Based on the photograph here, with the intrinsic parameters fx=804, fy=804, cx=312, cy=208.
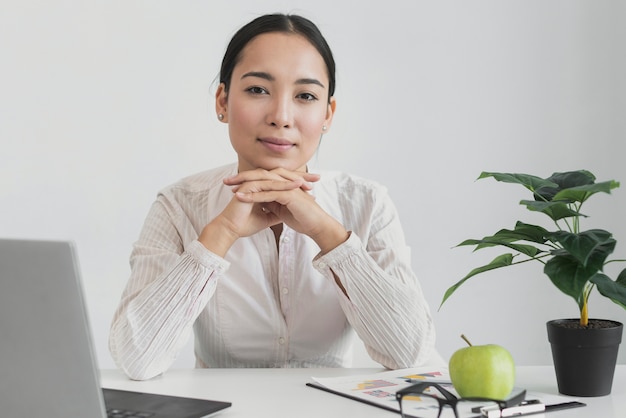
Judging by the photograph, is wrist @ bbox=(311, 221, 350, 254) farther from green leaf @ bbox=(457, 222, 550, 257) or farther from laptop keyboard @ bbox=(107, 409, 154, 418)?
laptop keyboard @ bbox=(107, 409, 154, 418)

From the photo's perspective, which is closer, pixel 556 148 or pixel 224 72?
pixel 224 72

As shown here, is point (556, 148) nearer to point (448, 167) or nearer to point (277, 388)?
point (448, 167)

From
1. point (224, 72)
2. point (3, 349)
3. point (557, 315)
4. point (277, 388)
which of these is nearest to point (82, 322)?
point (3, 349)

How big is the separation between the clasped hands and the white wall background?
4.68ft

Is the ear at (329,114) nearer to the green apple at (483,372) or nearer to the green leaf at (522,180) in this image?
the green leaf at (522,180)

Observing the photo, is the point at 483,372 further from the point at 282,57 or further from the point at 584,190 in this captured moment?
the point at 282,57

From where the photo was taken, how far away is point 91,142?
3.05 metres

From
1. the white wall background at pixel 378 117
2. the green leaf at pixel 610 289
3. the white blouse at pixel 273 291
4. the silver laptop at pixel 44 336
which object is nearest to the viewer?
the silver laptop at pixel 44 336

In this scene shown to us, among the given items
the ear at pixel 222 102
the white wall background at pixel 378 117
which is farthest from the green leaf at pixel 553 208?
the white wall background at pixel 378 117

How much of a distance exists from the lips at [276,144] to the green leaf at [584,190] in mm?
661

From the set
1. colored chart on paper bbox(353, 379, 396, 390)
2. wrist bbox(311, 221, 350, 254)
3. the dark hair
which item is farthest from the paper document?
the dark hair

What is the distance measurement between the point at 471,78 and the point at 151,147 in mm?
1272

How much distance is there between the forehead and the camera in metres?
1.77

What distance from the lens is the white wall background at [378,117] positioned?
304 cm
